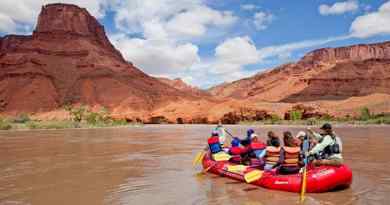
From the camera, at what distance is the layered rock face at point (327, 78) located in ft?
339

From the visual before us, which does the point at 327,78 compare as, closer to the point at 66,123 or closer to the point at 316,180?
the point at 66,123

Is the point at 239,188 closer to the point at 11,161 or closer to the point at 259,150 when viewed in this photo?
the point at 259,150

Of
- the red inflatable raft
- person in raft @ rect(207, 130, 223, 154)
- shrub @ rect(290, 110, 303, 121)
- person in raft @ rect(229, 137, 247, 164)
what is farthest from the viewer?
shrub @ rect(290, 110, 303, 121)

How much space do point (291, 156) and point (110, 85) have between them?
79429 millimetres

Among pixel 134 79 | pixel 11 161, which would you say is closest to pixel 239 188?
pixel 11 161

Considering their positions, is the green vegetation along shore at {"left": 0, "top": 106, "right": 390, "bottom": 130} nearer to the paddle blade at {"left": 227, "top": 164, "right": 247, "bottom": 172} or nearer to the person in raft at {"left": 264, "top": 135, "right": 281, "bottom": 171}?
the paddle blade at {"left": 227, "top": 164, "right": 247, "bottom": 172}

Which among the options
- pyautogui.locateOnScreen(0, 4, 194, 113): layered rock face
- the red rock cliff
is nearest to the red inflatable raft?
pyautogui.locateOnScreen(0, 4, 194, 113): layered rock face

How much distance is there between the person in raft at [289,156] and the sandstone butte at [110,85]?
5684 cm

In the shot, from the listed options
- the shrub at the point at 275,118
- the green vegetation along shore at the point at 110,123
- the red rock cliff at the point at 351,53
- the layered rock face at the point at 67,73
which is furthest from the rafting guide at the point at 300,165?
the red rock cliff at the point at 351,53

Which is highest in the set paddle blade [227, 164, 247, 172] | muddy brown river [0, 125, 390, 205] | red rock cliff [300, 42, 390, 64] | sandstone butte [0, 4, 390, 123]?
red rock cliff [300, 42, 390, 64]

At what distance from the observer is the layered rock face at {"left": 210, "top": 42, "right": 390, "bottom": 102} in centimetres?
10325

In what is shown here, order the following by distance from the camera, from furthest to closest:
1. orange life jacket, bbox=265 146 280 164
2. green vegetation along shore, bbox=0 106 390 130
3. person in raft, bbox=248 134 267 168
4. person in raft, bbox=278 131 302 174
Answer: green vegetation along shore, bbox=0 106 390 130 → person in raft, bbox=248 134 267 168 → orange life jacket, bbox=265 146 280 164 → person in raft, bbox=278 131 302 174

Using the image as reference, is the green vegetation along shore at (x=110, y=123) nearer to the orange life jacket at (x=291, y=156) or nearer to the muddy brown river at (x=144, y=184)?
the muddy brown river at (x=144, y=184)

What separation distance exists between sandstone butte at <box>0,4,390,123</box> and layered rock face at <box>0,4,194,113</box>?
7.8 inches
